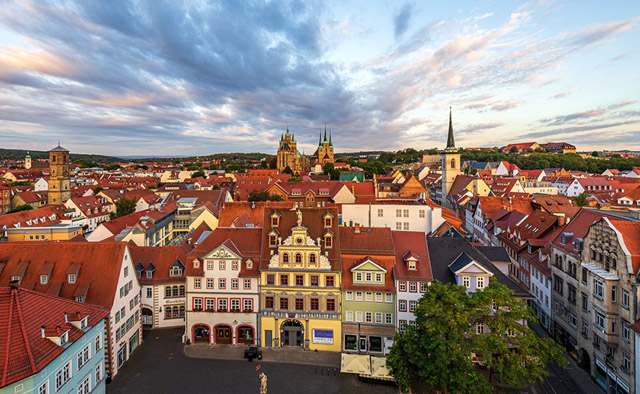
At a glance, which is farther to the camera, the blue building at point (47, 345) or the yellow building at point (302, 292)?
the yellow building at point (302, 292)

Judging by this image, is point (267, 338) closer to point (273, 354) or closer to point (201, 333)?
point (273, 354)

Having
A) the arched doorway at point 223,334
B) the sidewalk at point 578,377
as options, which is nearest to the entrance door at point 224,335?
the arched doorway at point 223,334

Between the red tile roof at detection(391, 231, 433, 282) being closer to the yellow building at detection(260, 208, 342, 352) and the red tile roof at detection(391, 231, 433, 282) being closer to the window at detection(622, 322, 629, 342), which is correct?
the yellow building at detection(260, 208, 342, 352)

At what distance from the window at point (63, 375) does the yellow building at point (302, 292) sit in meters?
15.5

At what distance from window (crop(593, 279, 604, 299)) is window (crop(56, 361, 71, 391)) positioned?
37.6m

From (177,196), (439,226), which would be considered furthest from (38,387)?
(177,196)

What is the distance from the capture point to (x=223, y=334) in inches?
1341

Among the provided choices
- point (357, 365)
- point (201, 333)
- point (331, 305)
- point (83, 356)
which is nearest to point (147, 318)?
point (201, 333)

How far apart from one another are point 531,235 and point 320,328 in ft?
100

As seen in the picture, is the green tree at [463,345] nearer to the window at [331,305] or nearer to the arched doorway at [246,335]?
the window at [331,305]

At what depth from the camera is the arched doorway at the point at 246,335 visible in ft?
111

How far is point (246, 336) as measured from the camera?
33812 mm

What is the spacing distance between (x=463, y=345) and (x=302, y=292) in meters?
15.2

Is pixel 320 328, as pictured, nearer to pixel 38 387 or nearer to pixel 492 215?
pixel 38 387
